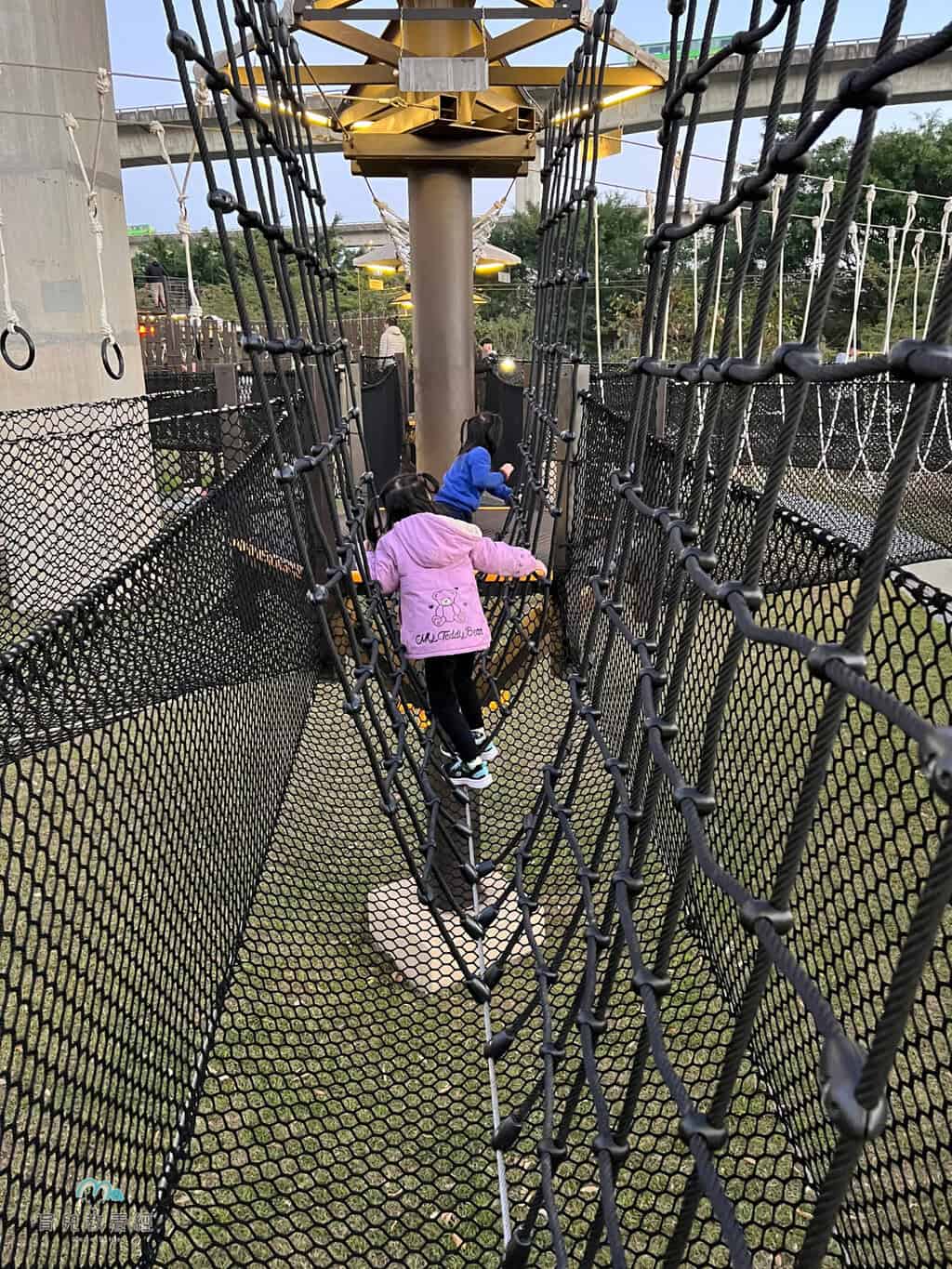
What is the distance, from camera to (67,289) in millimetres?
5488

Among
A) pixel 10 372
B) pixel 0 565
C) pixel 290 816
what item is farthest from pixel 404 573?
pixel 10 372

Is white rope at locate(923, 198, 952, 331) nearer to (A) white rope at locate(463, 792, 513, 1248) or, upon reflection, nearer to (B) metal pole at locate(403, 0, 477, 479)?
(A) white rope at locate(463, 792, 513, 1248)

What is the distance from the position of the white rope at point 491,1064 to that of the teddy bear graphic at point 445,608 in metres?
0.43

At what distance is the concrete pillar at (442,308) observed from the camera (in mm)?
3170

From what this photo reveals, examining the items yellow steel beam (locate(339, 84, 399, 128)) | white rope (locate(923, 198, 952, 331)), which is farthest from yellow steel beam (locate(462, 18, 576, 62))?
white rope (locate(923, 198, 952, 331))

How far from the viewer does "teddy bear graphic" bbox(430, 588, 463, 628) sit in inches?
96.7

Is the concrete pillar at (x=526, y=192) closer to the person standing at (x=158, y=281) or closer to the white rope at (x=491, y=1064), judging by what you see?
the person standing at (x=158, y=281)

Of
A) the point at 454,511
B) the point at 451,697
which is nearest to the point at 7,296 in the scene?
the point at 454,511

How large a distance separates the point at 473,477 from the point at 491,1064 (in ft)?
5.11

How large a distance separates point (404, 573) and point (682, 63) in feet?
4.65

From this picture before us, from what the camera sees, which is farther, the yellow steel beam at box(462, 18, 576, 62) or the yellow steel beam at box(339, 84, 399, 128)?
the yellow steel beam at box(339, 84, 399, 128)

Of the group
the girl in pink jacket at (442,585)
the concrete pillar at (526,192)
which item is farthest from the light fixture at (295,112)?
the concrete pillar at (526,192)

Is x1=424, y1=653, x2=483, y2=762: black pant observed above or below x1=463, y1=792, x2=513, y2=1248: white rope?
above

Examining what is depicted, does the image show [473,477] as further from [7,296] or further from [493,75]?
[7,296]
